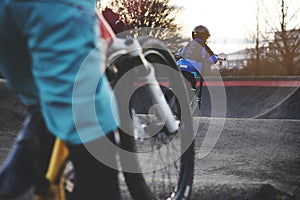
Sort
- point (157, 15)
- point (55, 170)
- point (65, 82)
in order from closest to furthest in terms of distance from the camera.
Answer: point (65, 82)
point (55, 170)
point (157, 15)

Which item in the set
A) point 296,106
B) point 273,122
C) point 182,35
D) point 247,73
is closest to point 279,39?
point 247,73

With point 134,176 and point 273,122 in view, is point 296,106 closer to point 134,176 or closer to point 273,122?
point 273,122

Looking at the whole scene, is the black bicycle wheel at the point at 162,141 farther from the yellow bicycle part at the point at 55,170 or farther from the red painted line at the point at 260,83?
the red painted line at the point at 260,83

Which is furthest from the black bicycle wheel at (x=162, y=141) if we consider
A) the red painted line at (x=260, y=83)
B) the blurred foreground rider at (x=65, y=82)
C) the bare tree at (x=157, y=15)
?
the bare tree at (x=157, y=15)

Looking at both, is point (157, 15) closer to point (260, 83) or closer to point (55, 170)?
point (260, 83)

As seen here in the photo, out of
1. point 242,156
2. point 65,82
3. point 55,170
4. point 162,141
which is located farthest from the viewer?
point 242,156

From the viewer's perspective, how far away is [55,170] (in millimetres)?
1478

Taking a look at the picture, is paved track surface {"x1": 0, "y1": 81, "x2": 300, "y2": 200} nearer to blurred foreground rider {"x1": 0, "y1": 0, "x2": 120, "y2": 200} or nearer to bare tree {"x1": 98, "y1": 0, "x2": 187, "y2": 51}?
blurred foreground rider {"x1": 0, "y1": 0, "x2": 120, "y2": 200}

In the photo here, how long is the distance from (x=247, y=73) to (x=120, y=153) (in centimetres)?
3118

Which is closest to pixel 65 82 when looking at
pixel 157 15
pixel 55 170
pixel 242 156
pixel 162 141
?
pixel 55 170

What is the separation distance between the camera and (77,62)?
1.27 meters

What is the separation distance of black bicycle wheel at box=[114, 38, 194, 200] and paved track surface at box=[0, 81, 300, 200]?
34 cm

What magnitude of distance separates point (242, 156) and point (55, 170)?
9.37ft

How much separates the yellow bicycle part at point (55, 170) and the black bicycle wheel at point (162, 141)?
0.43 m
